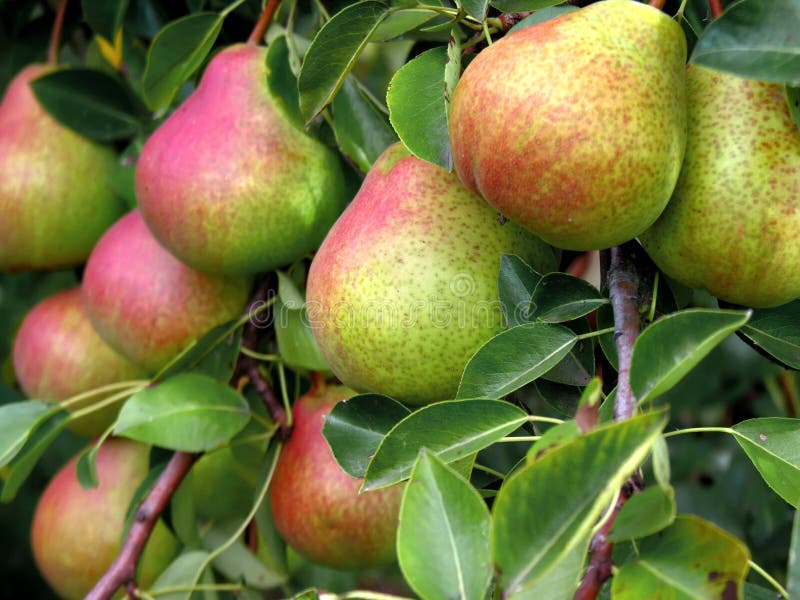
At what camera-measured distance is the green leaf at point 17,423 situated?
1153mm

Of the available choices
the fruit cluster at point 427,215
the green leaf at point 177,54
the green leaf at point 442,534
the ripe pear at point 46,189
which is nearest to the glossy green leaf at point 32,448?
the fruit cluster at point 427,215

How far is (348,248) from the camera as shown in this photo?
33.4 inches

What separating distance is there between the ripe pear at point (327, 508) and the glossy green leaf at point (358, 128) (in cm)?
29

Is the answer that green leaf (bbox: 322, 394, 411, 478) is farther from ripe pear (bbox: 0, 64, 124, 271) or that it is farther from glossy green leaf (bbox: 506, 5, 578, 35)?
ripe pear (bbox: 0, 64, 124, 271)

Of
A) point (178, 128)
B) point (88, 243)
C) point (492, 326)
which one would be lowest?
point (88, 243)

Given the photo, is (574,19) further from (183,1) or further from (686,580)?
(183,1)

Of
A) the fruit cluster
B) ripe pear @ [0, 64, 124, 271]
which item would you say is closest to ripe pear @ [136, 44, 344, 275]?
the fruit cluster

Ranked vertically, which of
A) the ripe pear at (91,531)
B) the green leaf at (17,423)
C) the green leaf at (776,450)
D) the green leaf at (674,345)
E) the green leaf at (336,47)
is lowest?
the ripe pear at (91,531)

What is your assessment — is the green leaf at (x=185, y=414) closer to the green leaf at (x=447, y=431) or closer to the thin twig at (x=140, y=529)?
the thin twig at (x=140, y=529)

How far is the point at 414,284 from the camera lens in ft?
2.66

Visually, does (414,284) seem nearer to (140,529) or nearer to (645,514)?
(645,514)

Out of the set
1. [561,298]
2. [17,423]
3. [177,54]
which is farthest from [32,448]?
[561,298]

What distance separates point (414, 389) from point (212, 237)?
32cm

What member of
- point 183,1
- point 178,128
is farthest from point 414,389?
point 183,1
